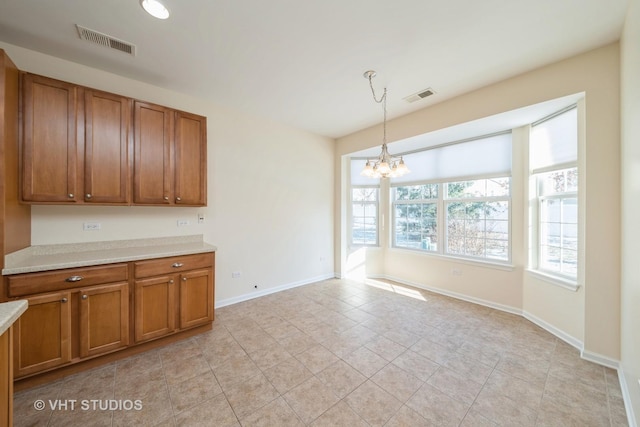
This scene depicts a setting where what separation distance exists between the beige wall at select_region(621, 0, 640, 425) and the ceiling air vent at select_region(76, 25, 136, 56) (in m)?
4.07

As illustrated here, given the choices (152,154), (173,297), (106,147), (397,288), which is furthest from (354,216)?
(106,147)

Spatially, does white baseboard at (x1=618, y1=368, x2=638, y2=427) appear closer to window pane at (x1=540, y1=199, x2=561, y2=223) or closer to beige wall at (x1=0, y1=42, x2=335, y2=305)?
window pane at (x1=540, y1=199, x2=561, y2=223)

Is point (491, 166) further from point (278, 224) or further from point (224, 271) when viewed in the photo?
point (224, 271)

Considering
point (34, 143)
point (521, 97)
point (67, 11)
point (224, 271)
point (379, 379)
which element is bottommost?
point (379, 379)

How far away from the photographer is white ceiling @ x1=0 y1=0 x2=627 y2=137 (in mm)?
1831

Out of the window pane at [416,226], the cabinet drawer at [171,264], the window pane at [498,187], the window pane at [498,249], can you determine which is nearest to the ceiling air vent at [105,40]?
the cabinet drawer at [171,264]

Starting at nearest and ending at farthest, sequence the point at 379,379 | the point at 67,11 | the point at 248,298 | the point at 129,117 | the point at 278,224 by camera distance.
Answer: the point at 67,11 → the point at 379,379 → the point at 129,117 → the point at 248,298 → the point at 278,224

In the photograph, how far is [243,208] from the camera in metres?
3.75

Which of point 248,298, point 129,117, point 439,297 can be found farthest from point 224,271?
point 439,297

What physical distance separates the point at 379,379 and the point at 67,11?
13.0 feet

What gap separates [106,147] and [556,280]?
5.23m

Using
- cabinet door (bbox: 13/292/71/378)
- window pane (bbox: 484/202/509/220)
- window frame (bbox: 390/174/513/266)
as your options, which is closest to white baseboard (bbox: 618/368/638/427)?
window frame (bbox: 390/174/513/266)

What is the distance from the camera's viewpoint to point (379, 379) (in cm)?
202

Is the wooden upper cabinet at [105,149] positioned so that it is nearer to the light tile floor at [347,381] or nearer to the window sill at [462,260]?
the light tile floor at [347,381]
